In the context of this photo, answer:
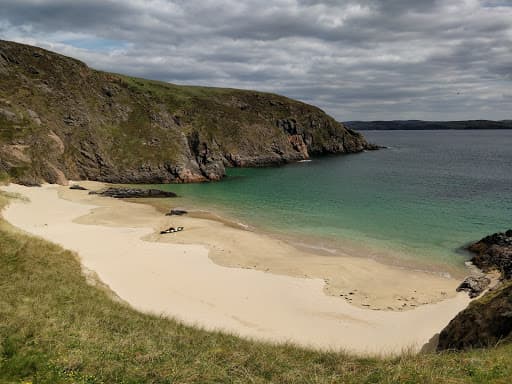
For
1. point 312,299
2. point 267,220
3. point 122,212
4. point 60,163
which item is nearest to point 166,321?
point 312,299

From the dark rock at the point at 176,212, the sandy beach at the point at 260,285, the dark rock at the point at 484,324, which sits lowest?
the sandy beach at the point at 260,285

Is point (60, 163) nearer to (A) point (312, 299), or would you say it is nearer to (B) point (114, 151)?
(B) point (114, 151)

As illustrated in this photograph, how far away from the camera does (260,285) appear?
2505cm

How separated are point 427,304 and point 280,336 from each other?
34.0ft

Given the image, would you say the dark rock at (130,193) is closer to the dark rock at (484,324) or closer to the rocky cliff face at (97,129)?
the rocky cliff face at (97,129)

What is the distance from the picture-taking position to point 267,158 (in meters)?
114

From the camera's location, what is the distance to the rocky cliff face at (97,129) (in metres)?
63.0

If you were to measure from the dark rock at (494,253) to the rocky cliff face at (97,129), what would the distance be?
55.3 m

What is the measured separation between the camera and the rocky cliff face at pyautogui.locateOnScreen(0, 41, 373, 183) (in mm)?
62969

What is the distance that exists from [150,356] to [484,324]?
12.6 meters

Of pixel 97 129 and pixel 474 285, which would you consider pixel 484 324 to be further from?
pixel 97 129

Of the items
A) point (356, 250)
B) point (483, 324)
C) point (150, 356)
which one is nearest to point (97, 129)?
point (356, 250)

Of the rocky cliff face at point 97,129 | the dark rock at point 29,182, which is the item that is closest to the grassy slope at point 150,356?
the dark rock at point 29,182

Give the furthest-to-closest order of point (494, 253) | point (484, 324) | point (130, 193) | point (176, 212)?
point (130, 193) < point (176, 212) < point (494, 253) < point (484, 324)
